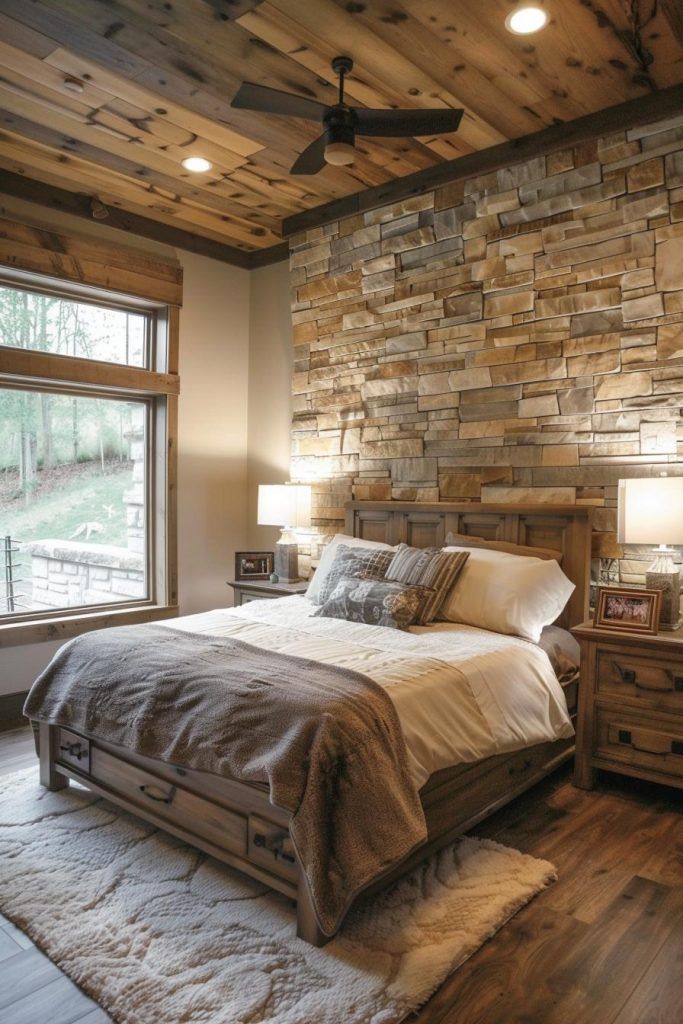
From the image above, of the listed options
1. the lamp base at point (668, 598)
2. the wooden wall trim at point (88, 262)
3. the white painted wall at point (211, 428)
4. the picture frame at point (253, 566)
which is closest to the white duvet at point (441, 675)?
the lamp base at point (668, 598)

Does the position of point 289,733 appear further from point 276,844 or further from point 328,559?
point 328,559

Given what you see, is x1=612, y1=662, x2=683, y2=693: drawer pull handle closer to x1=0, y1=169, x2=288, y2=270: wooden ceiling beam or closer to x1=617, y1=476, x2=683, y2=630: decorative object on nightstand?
x1=617, y1=476, x2=683, y2=630: decorative object on nightstand

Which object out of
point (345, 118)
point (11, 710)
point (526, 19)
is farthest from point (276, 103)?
point (11, 710)

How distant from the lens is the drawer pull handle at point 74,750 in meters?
2.77

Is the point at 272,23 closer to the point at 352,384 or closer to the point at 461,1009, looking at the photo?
the point at 352,384

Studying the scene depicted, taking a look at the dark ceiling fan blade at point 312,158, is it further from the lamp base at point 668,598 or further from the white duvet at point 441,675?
the lamp base at point 668,598

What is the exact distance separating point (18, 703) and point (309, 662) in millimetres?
2383

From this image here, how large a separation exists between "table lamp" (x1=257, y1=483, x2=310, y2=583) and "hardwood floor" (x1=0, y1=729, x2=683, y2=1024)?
2.20m

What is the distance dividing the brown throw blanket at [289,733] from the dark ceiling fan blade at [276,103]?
2.03 m

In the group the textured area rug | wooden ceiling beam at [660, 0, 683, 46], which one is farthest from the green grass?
wooden ceiling beam at [660, 0, 683, 46]

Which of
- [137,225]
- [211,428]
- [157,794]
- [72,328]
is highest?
[137,225]

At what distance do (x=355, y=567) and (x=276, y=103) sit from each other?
2.06 m

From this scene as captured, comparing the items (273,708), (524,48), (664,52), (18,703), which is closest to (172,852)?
(273,708)

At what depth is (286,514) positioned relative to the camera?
449 cm
